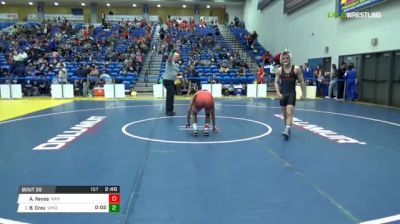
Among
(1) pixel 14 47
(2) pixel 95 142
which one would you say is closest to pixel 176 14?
(1) pixel 14 47

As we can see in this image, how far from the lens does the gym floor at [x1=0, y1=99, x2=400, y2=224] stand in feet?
11.6

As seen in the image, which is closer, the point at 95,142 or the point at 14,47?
the point at 95,142

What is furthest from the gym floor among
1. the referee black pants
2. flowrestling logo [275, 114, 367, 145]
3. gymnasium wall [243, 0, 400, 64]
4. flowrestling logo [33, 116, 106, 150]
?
gymnasium wall [243, 0, 400, 64]

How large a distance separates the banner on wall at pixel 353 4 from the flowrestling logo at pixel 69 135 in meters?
10.8

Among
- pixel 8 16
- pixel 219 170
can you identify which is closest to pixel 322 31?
pixel 219 170

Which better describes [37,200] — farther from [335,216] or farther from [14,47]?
[14,47]

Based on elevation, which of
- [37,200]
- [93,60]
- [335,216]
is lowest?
[335,216]

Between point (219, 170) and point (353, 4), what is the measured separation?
518 inches

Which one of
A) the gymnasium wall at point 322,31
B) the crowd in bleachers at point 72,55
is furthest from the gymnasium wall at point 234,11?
the crowd in bleachers at point 72,55

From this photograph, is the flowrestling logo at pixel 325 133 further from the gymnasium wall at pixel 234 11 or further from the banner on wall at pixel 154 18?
the banner on wall at pixel 154 18

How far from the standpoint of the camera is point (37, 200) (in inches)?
111

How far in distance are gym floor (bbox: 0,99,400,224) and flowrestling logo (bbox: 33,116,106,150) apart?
0.15 metres

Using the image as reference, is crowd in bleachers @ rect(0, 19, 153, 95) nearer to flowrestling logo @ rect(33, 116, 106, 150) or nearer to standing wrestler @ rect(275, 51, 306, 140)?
flowrestling logo @ rect(33, 116, 106, 150)

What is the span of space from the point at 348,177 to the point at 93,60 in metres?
20.1
